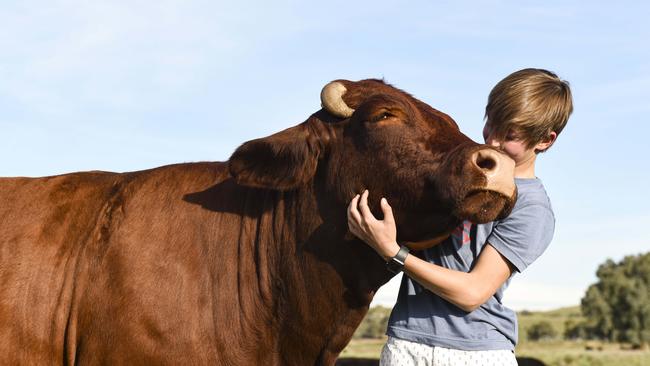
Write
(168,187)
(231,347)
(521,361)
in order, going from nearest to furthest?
(231,347) < (168,187) < (521,361)

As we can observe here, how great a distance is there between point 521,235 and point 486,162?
518 millimetres

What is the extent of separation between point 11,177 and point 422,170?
121 inches

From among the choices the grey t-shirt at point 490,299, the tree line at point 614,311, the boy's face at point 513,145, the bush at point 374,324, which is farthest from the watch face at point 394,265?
the tree line at point 614,311

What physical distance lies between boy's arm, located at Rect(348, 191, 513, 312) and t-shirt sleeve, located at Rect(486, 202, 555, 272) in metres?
0.05

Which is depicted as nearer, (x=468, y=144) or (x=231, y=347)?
(x=468, y=144)

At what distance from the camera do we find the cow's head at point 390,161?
15.2 feet

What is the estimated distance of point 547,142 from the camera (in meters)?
5.12

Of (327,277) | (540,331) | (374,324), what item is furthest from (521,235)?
(540,331)

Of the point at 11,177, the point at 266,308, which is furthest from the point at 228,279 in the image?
the point at 11,177

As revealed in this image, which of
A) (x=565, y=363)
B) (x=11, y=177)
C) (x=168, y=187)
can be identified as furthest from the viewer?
(x=565, y=363)

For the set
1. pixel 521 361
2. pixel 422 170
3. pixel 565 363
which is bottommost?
pixel 565 363

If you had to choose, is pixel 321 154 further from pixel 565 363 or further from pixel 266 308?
pixel 565 363

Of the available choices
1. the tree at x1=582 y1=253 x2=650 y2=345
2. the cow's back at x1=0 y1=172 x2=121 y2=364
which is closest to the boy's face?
the cow's back at x1=0 y1=172 x2=121 y2=364

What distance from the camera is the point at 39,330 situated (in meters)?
5.24
